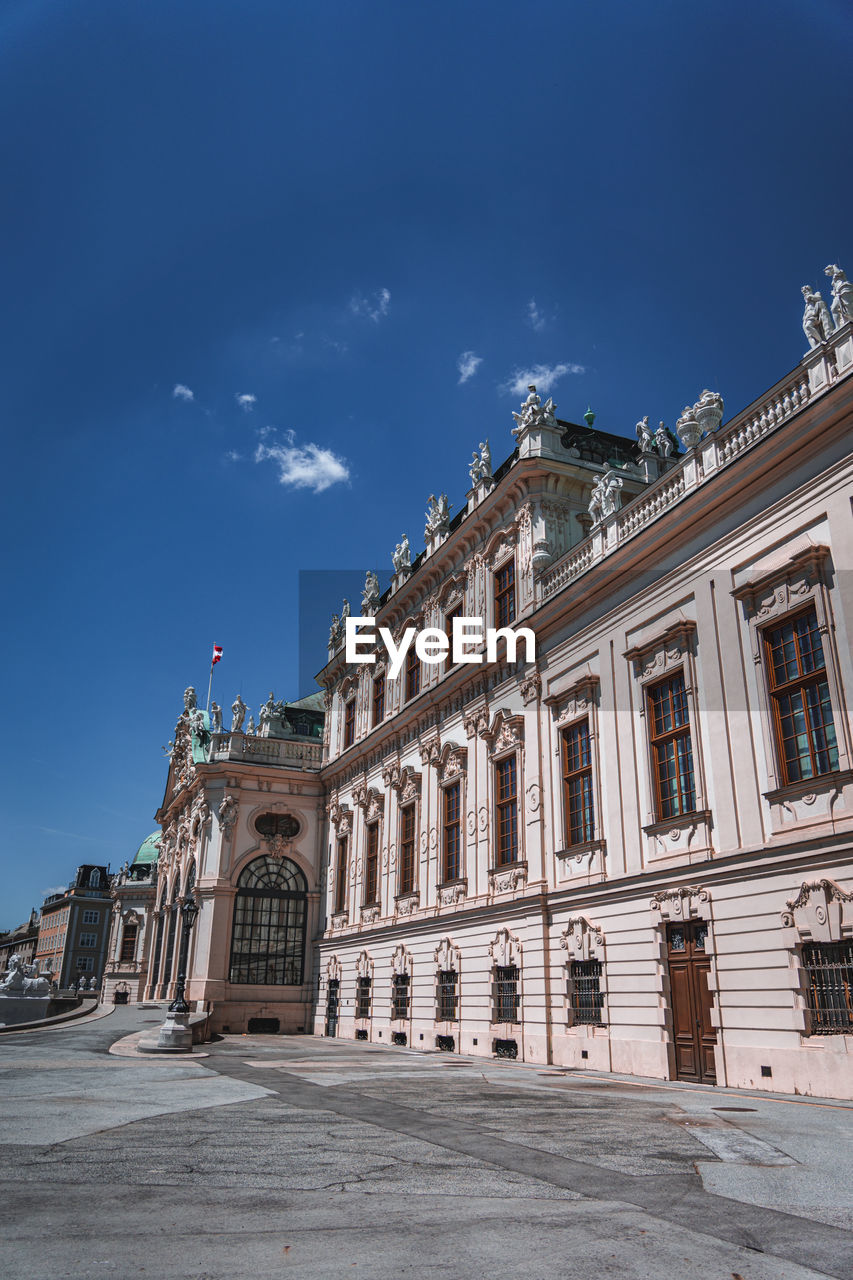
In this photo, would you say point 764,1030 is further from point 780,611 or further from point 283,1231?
point 283,1231

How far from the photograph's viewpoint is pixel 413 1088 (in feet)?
47.9

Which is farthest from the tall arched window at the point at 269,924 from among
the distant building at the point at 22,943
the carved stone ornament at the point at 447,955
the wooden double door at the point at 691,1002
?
the distant building at the point at 22,943

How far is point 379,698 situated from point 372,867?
656 cm

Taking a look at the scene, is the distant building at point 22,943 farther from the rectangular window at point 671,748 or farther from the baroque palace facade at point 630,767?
the rectangular window at point 671,748

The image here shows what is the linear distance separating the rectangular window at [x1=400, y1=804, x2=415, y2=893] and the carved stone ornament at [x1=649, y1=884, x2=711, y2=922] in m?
14.4

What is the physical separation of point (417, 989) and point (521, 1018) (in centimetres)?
732

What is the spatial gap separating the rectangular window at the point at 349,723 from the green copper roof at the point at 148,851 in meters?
54.8

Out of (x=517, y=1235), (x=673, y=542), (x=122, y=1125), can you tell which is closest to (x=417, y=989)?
(x=673, y=542)

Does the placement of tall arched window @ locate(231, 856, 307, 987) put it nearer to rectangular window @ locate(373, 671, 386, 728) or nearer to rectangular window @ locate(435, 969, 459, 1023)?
rectangular window @ locate(373, 671, 386, 728)

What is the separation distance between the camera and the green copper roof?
8954 cm

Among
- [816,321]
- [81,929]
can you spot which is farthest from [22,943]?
[816,321]

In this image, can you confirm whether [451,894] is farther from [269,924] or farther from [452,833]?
[269,924]

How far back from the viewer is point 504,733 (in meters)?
25.4

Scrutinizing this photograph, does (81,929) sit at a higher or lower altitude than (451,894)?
higher
